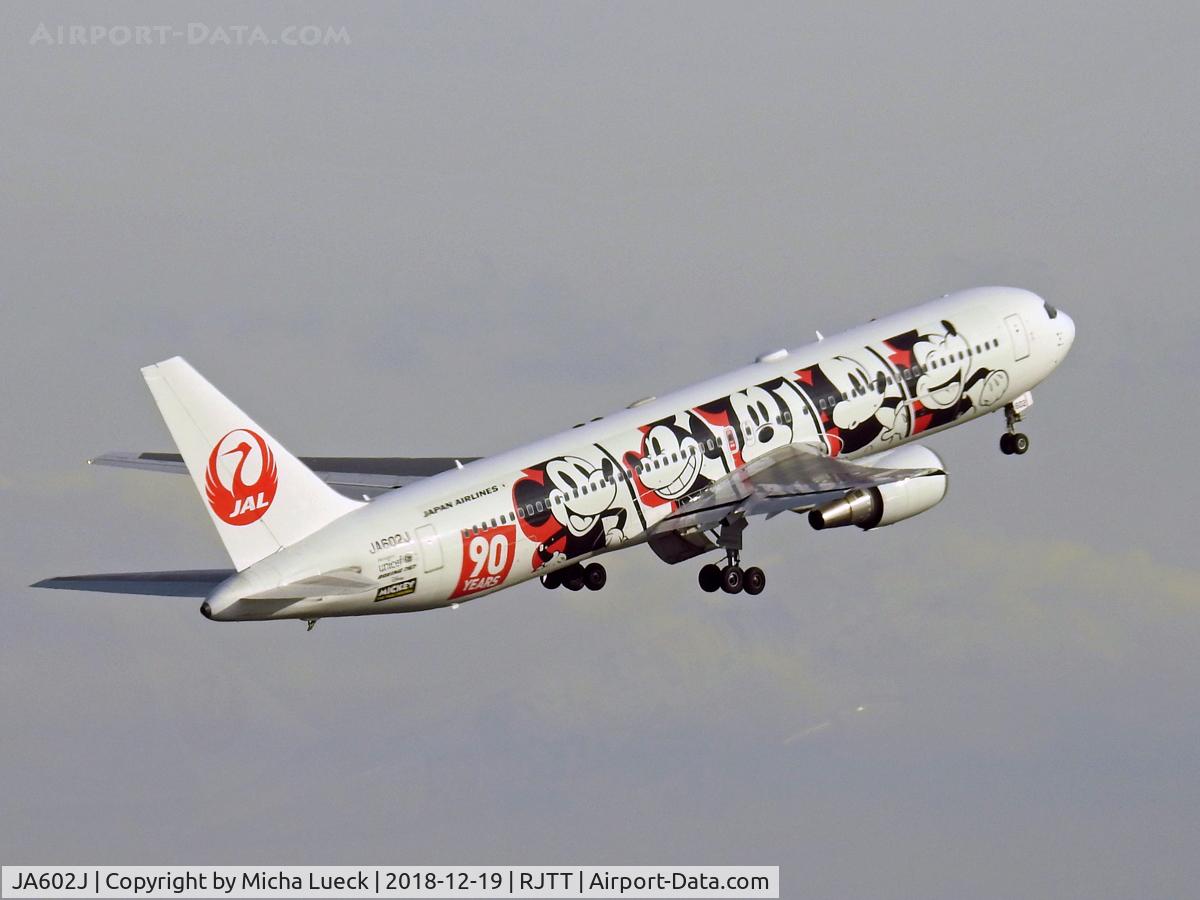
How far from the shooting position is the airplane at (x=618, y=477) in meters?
69.7

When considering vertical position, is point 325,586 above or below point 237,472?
below

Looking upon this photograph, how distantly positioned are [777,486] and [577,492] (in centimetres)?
637

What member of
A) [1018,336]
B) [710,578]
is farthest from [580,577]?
[1018,336]

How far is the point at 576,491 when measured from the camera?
246 feet

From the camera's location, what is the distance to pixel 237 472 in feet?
228

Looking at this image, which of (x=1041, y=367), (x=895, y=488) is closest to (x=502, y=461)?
(x=895, y=488)

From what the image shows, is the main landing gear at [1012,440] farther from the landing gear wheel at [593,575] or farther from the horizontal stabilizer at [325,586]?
the horizontal stabilizer at [325,586]

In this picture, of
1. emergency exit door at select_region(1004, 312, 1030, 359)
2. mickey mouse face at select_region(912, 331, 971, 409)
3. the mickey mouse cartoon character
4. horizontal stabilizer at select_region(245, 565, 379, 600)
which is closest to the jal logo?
Answer: horizontal stabilizer at select_region(245, 565, 379, 600)

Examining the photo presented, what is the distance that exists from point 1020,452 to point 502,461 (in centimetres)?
2236

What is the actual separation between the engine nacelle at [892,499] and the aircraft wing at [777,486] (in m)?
0.21

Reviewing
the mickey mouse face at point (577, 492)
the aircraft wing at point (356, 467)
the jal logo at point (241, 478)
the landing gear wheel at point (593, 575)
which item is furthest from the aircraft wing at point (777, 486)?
the jal logo at point (241, 478)

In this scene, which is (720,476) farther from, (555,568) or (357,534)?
(357,534)

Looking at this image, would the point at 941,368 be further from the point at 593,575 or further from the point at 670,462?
the point at 593,575

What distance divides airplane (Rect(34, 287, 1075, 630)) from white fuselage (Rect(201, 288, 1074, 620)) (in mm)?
62
